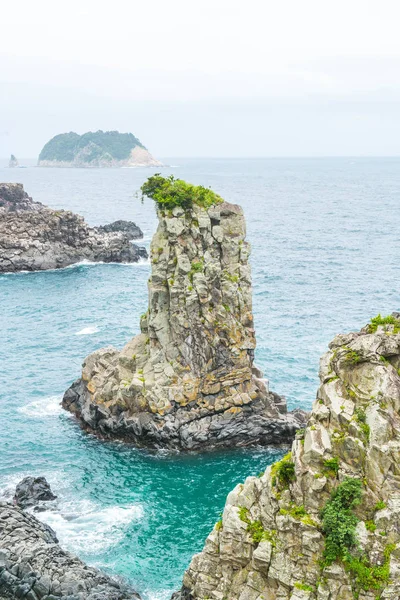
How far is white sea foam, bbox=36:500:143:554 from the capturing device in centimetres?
5094

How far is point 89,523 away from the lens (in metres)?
53.7

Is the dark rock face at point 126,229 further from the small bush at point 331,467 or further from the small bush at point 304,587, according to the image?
the small bush at point 304,587

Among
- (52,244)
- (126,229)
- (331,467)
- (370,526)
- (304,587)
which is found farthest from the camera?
(126,229)

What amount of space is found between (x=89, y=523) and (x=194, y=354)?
19306 mm

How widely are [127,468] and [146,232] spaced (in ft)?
402

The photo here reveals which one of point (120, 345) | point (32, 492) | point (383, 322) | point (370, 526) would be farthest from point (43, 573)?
point (120, 345)

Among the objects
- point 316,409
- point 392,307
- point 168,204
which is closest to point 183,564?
point 316,409

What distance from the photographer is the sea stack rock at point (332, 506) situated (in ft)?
106

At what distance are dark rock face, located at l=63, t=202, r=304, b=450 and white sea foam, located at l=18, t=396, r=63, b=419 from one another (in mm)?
5130

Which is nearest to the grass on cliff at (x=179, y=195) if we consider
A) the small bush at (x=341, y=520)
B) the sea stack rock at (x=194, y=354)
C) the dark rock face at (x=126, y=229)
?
the sea stack rock at (x=194, y=354)

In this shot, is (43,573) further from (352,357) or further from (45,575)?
(352,357)

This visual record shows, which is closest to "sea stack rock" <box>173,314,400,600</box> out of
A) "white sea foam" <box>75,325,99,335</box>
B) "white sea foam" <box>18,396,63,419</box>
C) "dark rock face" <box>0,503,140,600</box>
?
"dark rock face" <box>0,503,140,600</box>

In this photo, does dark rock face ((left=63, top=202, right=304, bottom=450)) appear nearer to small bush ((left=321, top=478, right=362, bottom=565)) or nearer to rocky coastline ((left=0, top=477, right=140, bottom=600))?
rocky coastline ((left=0, top=477, right=140, bottom=600))

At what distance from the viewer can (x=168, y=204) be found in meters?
66.8
